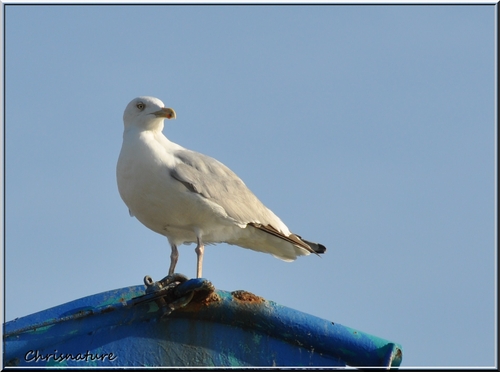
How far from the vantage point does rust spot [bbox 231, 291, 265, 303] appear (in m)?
7.32

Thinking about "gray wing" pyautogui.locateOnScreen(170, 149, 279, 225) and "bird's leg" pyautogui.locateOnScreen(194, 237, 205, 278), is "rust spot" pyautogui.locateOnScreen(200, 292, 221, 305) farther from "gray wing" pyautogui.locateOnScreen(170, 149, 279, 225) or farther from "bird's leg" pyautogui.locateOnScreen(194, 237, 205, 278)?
"bird's leg" pyautogui.locateOnScreen(194, 237, 205, 278)

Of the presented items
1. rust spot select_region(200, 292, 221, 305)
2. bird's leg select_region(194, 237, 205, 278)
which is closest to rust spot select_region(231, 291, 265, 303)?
rust spot select_region(200, 292, 221, 305)

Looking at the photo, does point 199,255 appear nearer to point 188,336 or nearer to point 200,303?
point 200,303

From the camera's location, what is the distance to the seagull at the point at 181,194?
394 inches

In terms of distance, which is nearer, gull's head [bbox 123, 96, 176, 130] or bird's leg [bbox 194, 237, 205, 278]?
bird's leg [bbox 194, 237, 205, 278]

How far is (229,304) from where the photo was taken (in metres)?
7.25

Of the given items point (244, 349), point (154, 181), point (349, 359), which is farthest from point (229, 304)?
point (154, 181)

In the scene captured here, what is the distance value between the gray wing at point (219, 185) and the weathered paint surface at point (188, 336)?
2.96 meters

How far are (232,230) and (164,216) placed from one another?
1.05 meters
